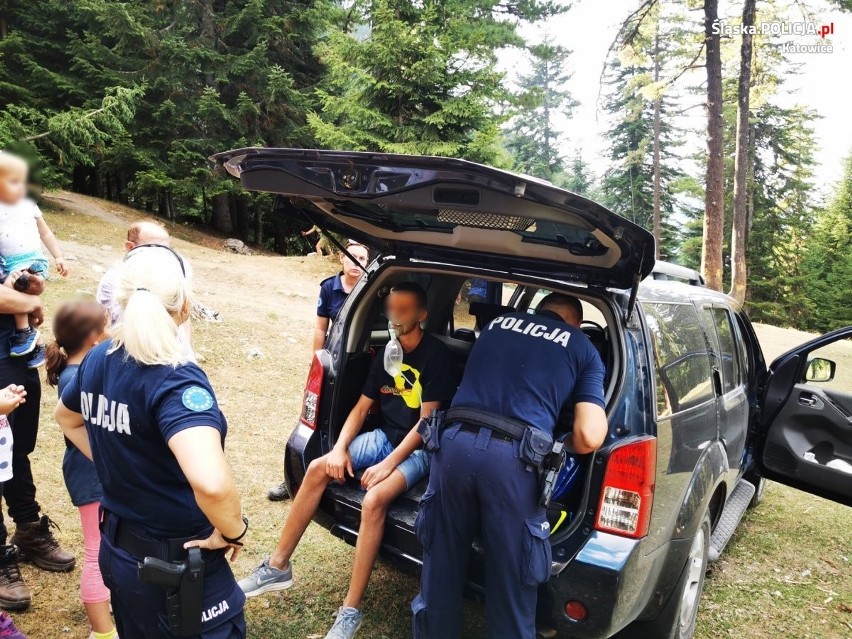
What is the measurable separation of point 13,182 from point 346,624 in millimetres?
2272

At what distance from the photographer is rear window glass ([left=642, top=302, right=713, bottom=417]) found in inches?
104

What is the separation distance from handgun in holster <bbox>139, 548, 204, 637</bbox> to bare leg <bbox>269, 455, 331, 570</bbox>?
127 cm

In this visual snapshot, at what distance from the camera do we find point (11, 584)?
280 centimetres

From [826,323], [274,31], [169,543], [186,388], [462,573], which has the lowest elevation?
[826,323]

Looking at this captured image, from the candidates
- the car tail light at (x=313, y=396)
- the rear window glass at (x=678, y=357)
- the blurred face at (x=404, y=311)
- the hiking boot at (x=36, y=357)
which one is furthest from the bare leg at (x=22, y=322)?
the rear window glass at (x=678, y=357)

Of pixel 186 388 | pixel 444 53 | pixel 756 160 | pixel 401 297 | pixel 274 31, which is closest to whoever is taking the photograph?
pixel 186 388

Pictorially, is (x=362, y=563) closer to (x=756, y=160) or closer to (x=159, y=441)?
(x=159, y=441)

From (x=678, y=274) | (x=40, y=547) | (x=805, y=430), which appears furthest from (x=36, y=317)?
(x=678, y=274)

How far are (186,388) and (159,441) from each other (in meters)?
0.18

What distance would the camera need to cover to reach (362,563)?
2725 mm

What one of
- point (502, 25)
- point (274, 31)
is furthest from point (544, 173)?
point (502, 25)

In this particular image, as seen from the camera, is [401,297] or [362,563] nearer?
[362,563]

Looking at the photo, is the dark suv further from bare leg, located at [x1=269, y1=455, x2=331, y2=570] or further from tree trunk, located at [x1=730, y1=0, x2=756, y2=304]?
tree trunk, located at [x1=730, y1=0, x2=756, y2=304]

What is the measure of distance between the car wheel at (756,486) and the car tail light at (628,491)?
281cm
